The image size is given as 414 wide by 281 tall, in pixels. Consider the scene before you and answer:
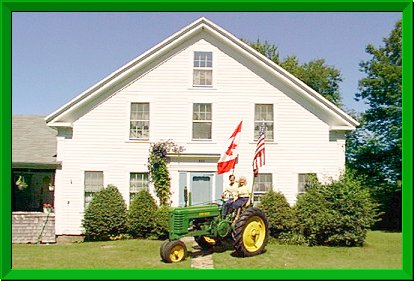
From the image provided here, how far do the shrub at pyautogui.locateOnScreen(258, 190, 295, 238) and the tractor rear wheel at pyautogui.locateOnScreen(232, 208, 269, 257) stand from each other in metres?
3.48

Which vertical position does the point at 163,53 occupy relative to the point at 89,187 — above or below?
above

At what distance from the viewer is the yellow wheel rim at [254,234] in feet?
40.9

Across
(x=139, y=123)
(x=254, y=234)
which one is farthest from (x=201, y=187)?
(x=254, y=234)

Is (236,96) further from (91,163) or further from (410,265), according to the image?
(410,265)

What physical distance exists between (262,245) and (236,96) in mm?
6835

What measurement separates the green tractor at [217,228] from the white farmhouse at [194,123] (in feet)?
16.5

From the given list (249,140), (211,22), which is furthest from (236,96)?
(211,22)

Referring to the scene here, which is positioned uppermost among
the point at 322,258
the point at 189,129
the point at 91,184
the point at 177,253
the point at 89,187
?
the point at 189,129

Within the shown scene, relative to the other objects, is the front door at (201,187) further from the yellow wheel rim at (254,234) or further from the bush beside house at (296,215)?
the yellow wheel rim at (254,234)

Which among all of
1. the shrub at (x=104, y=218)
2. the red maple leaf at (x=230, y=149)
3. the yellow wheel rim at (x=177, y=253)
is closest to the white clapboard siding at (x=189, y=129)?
the shrub at (x=104, y=218)

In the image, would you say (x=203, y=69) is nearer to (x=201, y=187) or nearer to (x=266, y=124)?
(x=266, y=124)

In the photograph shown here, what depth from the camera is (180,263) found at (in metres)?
11.5

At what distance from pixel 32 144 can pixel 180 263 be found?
11.2 m

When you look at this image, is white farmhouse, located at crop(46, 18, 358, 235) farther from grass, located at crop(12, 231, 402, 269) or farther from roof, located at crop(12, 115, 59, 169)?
grass, located at crop(12, 231, 402, 269)
